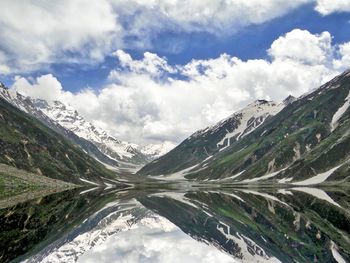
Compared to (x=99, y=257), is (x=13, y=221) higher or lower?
higher

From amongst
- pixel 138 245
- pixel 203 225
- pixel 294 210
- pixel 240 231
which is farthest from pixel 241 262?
pixel 294 210

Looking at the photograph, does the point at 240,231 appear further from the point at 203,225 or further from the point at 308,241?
the point at 308,241

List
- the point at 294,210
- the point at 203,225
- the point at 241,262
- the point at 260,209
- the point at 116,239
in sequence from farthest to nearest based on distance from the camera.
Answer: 1. the point at 260,209
2. the point at 294,210
3. the point at 203,225
4. the point at 116,239
5. the point at 241,262

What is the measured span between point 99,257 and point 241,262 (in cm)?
1473

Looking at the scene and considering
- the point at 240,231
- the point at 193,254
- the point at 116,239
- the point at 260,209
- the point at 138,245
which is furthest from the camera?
the point at 260,209

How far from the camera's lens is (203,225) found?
7744cm

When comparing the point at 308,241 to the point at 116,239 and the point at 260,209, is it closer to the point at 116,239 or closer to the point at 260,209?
the point at 116,239

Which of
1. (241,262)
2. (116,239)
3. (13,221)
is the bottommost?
(241,262)

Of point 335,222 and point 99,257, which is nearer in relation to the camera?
point 99,257

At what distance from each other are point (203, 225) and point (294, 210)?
91.2ft

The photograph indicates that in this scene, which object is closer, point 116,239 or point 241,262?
point 241,262

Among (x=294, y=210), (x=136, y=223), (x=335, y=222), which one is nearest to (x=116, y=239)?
(x=136, y=223)

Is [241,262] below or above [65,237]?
below

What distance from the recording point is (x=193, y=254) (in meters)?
49.3
